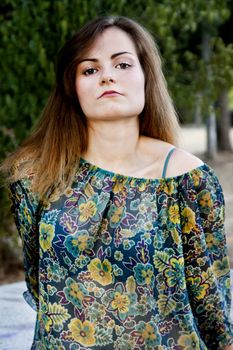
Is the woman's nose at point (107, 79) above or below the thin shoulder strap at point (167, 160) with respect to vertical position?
above

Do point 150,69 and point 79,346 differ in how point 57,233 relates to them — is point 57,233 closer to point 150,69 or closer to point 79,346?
point 79,346

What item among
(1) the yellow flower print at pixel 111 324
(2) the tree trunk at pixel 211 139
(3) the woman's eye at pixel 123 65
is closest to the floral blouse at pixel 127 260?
(1) the yellow flower print at pixel 111 324

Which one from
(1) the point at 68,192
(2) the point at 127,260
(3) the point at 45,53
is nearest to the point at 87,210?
(1) the point at 68,192

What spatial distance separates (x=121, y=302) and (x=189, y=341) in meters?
0.24

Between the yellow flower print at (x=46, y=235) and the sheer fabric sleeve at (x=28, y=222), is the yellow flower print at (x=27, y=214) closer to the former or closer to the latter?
the sheer fabric sleeve at (x=28, y=222)

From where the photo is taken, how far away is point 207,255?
6.67 feet

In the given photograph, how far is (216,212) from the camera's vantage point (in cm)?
204

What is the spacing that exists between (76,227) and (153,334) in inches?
15.3

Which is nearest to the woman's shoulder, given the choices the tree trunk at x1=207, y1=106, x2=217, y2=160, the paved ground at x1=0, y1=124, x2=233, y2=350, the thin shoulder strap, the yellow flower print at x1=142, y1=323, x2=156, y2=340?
the thin shoulder strap

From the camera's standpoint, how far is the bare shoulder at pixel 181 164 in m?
1.97

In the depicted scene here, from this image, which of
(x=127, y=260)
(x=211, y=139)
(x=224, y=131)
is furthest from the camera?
(x=224, y=131)

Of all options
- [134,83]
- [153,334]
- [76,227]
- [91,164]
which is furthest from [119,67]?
[153,334]

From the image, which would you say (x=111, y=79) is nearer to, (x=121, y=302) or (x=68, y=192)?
(x=68, y=192)

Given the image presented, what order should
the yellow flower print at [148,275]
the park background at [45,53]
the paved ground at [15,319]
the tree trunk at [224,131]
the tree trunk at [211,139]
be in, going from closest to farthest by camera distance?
the yellow flower print at [148,275], the paved ground at [15,319], the park background at [45,53], the tree trunk at [211,139], the tree trunk at [224,131]
